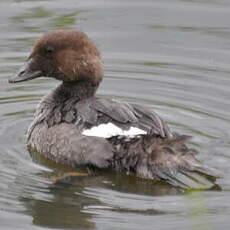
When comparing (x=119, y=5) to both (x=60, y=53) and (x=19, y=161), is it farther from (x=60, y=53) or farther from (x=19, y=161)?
(x=19, y=161)

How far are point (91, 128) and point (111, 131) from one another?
237mm

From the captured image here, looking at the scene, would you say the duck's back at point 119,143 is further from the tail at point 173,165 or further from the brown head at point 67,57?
the brown head at point 67,57

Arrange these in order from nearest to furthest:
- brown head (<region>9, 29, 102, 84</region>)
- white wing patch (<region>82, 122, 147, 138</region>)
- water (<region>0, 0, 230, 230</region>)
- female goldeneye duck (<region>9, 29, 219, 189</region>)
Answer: water (<region>0, 0, 230, 230</region>)
female goldeneye duck (<region>9, 29, 219, 189</region>)
white wing patch (<region>82, 122, 147, 138</region>)
brown head (<region>9, 29, 102, 84</region>)

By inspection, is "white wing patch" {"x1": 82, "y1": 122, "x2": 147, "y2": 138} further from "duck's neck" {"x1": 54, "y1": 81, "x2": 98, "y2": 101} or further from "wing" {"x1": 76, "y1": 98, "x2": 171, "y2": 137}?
"duck's neck" {"x1": 54, "y1": 81, "x2": 98, "y2": 101}

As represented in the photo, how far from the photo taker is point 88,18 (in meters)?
12.5

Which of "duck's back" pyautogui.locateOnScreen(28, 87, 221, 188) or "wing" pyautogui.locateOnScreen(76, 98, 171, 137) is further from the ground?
"wing" pyautogui.locateOnScreen(76, 98, 171, 137)

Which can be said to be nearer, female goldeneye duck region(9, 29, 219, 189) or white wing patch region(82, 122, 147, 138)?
female goldeneye duck region(9, 29, 219, 189)

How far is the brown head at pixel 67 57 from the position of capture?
905cm

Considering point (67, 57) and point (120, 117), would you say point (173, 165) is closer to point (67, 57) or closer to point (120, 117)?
point (120, 117)

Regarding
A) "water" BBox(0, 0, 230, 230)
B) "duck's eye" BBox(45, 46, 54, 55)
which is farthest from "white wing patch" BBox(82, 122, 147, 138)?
"duck's eye" BBox(45, 46, 54, 55)

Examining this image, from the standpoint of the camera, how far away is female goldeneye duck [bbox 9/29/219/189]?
26.4 ft

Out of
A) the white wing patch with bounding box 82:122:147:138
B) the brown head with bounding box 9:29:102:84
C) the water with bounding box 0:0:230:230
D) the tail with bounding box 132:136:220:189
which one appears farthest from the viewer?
the brown head with bounding box 9:29:102:84

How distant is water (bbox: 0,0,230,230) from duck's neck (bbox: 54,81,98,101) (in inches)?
24.6

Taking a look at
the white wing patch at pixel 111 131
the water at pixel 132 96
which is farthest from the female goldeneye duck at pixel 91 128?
the water at pixel 132 96
